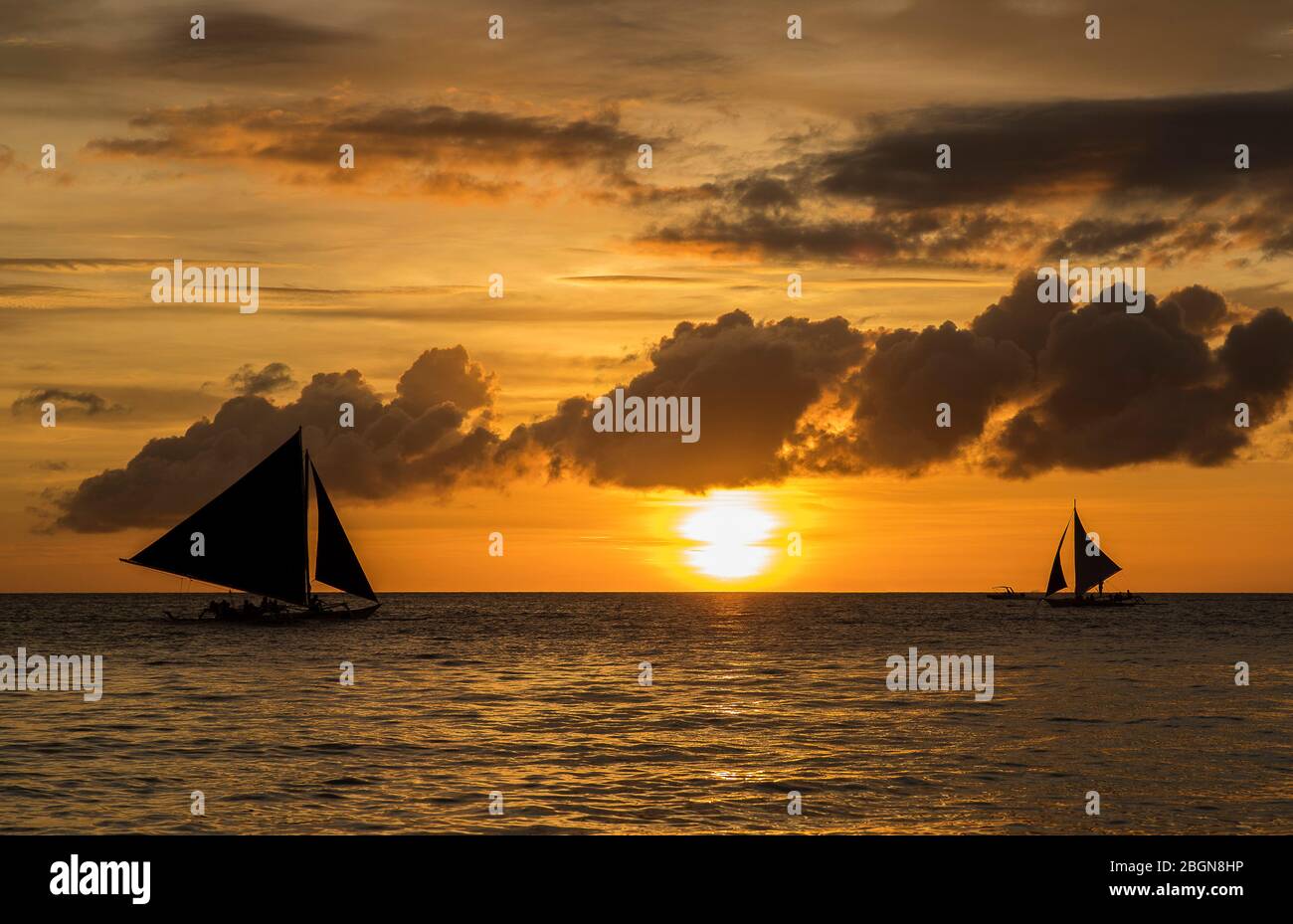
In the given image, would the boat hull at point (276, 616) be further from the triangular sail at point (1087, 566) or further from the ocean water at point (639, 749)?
the triangular sail at point (1087, 566)

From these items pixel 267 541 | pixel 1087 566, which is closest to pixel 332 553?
pixel 267 541

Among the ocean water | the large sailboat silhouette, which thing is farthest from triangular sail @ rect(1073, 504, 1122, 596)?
the large sailboat silhouette

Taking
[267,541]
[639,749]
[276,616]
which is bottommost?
[639,749]

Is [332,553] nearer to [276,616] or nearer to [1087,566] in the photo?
[276,616]

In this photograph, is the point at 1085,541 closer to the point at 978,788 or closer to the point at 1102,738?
the point at 1102,738

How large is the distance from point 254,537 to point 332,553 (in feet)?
29.9

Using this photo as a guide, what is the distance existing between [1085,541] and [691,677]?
10234cm

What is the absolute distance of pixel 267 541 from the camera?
283ft

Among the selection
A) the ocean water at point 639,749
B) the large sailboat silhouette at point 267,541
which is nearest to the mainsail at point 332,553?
the large sailboat silhouette at point 267,541

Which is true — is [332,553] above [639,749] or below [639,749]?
above

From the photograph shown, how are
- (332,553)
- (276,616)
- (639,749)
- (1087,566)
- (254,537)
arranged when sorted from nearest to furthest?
1. (639,749)
2. (254,537)
3. (332,553)
4. (276,616)
5. (1087,566)

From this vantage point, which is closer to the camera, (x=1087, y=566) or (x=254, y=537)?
(x=254, y=537)

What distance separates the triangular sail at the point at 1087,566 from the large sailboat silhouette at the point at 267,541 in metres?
94.4
